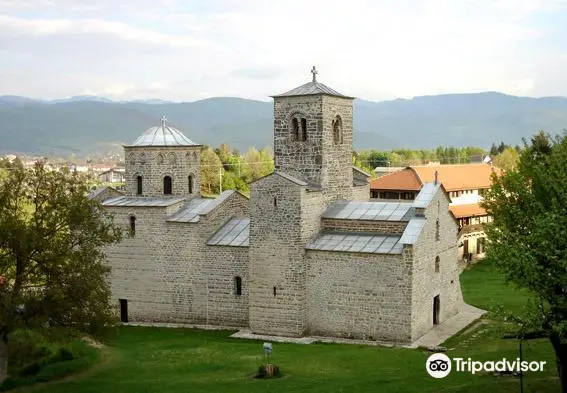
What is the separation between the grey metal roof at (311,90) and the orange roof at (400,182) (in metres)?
21.7

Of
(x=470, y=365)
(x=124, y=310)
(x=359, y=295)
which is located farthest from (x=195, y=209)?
(x=470, y=365)

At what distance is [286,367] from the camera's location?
22.4 metres

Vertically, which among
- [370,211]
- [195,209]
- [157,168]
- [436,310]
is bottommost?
[436,310]

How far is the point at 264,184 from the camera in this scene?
27609 millimetres

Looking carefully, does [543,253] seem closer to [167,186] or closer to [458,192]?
[167,186]

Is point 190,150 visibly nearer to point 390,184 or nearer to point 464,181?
point 390,184

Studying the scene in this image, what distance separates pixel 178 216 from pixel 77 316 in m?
10.7

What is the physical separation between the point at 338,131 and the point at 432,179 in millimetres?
24282

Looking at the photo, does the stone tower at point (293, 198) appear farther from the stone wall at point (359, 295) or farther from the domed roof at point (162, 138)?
the domed roof at point (162, 138)

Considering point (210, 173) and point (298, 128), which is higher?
point (298, 128)

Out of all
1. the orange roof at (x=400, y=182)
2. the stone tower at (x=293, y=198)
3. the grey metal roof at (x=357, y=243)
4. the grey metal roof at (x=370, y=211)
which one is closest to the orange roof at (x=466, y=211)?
the orange roof at (x=400, y=182)

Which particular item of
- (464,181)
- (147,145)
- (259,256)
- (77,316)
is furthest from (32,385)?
(464,181)

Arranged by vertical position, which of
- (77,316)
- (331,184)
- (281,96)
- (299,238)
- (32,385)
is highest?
(281,96)

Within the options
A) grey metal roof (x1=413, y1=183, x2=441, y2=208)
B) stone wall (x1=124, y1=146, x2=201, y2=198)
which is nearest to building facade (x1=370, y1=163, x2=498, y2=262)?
grey metal roof (x1=413, y1=183, x2=441, y2=208)
